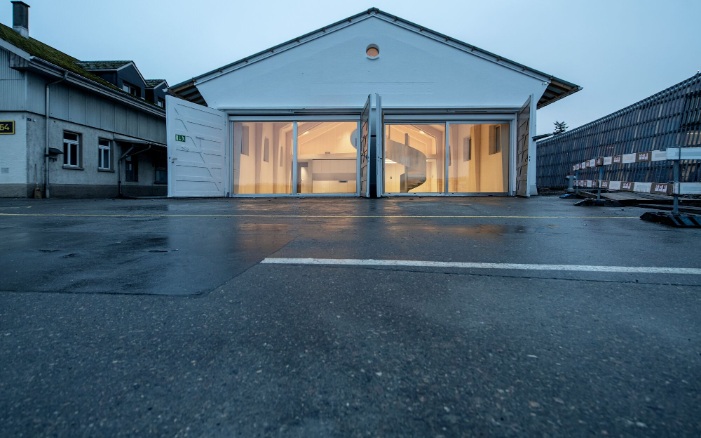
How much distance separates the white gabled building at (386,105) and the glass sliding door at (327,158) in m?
0.05

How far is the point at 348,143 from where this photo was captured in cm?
1321

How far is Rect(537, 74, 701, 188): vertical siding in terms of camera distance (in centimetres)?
1225

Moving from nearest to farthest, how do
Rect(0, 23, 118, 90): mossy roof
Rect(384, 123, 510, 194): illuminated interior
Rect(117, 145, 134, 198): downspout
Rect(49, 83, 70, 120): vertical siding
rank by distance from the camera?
Rect(384, 123, 510, 194): illuminated interior, Rect(0, 23, 118, 90): mossy roof, Rect(49, 83, 70, 120): vertical siding, Rect(117, 145, 134, 198): downspout

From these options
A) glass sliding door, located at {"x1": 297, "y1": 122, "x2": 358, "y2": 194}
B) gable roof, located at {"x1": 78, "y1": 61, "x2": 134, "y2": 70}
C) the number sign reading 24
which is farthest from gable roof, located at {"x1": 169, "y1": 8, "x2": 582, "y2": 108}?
gable roof, located at {"x1": 78, "y1": 61, "x2": 134, "y2": 70}

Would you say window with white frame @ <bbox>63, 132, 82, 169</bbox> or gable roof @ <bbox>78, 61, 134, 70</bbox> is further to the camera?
gable roof @ <bbox>78, 61, 134, 70</bbox>

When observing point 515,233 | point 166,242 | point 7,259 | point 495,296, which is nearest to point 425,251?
point 495,296

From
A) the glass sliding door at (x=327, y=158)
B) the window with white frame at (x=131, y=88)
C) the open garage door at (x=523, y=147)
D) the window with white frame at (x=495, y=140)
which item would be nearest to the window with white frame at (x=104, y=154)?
the window with white frame at (x=131, y=88)

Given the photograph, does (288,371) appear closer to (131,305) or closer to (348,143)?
(131,305)

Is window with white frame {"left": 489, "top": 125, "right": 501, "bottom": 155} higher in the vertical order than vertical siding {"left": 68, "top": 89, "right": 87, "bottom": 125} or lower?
lower

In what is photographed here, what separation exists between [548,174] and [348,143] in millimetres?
13985

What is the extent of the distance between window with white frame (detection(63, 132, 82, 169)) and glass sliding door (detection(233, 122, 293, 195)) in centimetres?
685

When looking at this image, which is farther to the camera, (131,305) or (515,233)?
(515,233)

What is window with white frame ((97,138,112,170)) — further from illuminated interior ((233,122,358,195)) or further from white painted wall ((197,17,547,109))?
illuminated interior ((233,122,358,195))

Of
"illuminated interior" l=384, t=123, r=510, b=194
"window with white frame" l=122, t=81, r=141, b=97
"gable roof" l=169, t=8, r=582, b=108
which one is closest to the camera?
"gable roof" l=169, t=8, r=582, b=108
